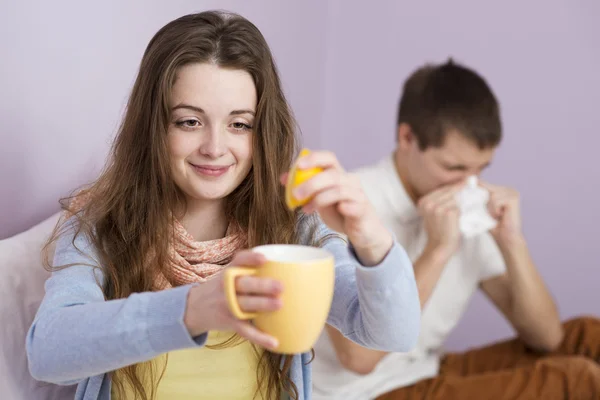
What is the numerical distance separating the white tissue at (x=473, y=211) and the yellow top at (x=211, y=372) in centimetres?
85

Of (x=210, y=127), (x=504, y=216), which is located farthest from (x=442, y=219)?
(x=210, y=127)

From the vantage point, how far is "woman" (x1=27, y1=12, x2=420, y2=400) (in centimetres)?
94

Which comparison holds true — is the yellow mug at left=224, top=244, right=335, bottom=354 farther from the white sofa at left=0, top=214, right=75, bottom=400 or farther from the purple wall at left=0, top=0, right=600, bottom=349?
the purple wall at left=0, top=0, right=600, bottom=349

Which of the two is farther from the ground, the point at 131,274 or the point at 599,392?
the point at 131,274

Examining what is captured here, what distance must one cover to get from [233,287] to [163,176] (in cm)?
46

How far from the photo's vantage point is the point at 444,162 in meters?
1.84

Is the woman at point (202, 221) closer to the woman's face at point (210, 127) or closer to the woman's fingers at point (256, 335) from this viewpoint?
the woman's face at point (210, 127)

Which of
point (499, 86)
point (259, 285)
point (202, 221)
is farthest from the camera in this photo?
point (499, 86)

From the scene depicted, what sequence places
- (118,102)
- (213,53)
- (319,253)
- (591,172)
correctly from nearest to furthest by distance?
1. (319,253)
2. (213,53)
3. (118,102)
4. (591,172)

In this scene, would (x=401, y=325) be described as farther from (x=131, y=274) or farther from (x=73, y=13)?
(x=73, y=13)

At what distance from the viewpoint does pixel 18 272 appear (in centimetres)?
110

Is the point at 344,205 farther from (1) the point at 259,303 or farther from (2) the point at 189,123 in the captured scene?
(2) the point at 189,123

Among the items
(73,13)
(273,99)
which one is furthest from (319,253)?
(73,13)

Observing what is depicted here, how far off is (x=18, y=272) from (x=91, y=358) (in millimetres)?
367
